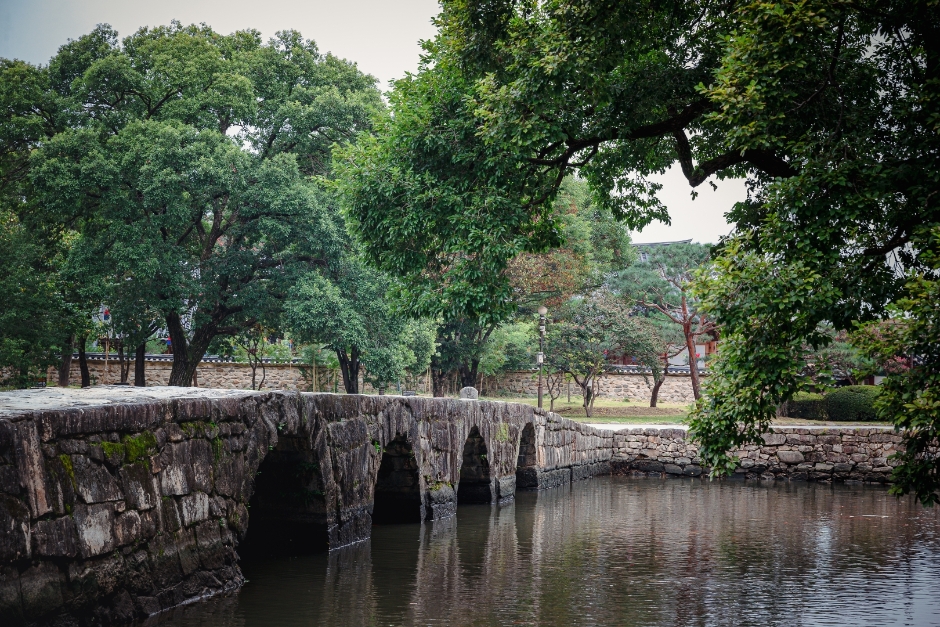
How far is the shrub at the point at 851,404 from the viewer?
29.0m

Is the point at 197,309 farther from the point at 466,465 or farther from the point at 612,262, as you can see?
the point at 612,262

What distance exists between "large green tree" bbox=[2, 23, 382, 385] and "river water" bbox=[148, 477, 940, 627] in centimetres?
1182

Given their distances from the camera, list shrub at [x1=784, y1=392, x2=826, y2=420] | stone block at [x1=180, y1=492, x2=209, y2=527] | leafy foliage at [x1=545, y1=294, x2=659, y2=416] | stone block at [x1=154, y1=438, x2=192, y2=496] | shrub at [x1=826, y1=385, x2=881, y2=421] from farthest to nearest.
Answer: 1. leafy foliage at [x1=545, y1=294, x2=659, y2=416]
2. shrub at [x1=784, y1=392, x2=826, y2=420]
3. shrub at [x1=826, y1=385, x2=881, y2=421]
4. stone block at [x1=180, y1=492, x2=209, y2=527]
5. stone block at [x1=154, y1=438, x2=192, y2=496]

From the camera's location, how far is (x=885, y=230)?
26.2 ft

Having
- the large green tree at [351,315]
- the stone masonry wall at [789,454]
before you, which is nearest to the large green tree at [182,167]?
the large green tree at [351,315]

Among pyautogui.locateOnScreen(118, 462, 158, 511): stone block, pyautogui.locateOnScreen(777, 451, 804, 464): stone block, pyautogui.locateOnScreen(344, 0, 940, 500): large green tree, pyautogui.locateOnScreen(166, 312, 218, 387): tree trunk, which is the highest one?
pyautogui.locateOnScreen(344, 0, 940, 500): large green tree

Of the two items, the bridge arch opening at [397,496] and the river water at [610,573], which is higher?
the bridge arch opening at [397,496]

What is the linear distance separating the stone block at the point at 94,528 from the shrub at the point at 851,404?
88.3 ft

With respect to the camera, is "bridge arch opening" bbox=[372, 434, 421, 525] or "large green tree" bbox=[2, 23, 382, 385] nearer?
"bridge arch opening" bbox=[372, 434, 421, 525]

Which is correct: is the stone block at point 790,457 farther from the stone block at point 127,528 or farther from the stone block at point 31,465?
the stone block at point 31,465

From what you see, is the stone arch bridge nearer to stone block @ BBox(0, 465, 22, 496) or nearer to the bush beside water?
→ stone block @ BBox(0, 465, 22, 496)

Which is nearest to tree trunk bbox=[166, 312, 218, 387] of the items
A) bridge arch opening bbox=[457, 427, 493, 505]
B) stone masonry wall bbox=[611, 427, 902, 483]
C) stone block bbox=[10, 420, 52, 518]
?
stone masonry wall bbox=[611, 427, 902, 483]

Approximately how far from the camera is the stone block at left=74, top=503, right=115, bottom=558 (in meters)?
5.62

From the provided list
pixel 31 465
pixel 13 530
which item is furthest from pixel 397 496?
pixel 13 530
